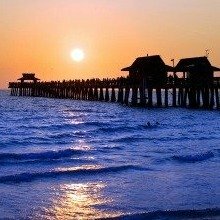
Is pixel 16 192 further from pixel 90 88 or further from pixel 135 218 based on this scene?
pixel 90 88

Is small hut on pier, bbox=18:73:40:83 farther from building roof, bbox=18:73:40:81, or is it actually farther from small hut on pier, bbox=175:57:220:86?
small hut on pier, bbox=175:57:220:86

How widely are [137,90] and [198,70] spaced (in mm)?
6193

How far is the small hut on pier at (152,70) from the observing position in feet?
147

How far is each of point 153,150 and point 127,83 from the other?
1189 inches

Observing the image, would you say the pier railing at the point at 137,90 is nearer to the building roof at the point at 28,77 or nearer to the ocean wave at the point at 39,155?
the building roof at the point at 28,77

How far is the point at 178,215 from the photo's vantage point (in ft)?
26.6

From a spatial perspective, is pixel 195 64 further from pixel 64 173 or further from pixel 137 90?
pixel 64 173

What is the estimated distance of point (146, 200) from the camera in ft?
30.1

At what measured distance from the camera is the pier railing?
42594mm

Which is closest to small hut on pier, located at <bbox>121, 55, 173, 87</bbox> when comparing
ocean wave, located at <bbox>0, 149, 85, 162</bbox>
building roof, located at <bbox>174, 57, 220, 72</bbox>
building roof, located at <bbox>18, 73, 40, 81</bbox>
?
building roof, located at <bbox>174, 57, 220, 72</bbox>

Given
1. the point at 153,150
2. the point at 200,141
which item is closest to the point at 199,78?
the point at 200,141

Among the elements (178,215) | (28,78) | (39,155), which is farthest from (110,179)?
(28,78)

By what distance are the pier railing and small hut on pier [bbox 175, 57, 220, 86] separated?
18.6 inches

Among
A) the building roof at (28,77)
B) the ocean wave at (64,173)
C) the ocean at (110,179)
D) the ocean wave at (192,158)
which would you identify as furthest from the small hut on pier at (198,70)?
the building roof at (28,77)
